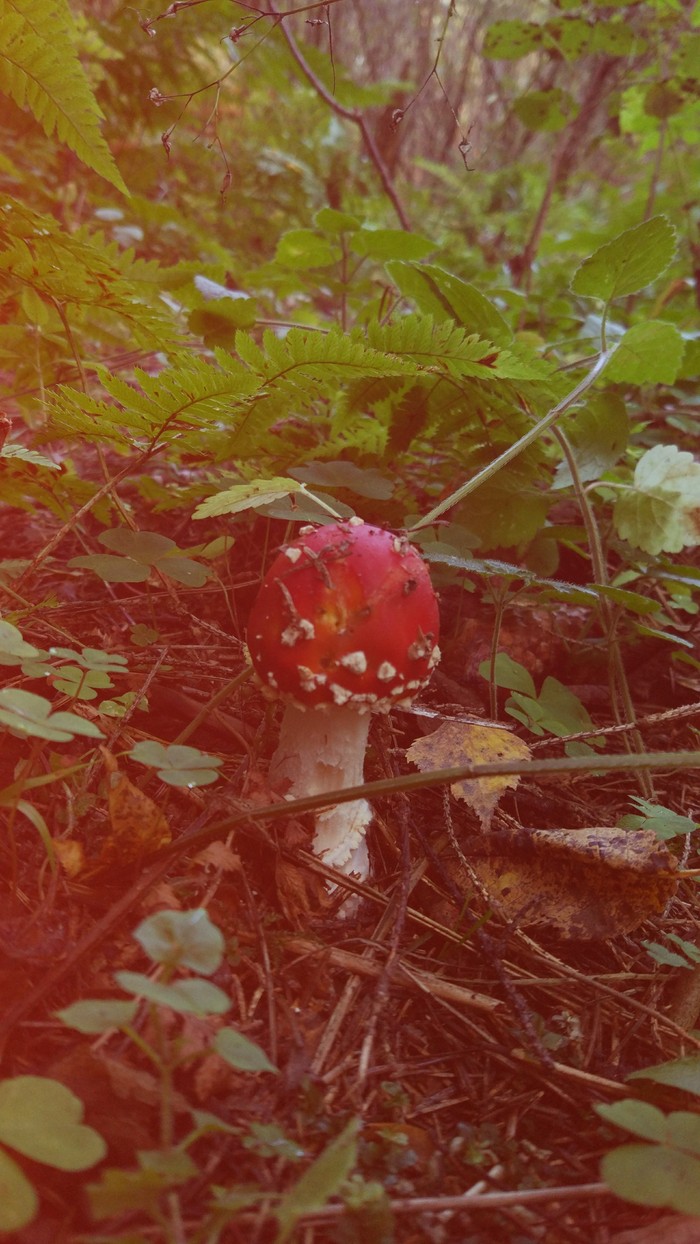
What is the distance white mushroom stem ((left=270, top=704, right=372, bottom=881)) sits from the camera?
1928 millimetres

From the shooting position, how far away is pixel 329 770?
1983 millimetres

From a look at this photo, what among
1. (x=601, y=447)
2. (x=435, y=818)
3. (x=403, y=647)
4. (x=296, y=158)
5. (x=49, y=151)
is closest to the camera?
(x=403, y=647)

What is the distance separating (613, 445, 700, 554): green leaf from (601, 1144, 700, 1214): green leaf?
157cm

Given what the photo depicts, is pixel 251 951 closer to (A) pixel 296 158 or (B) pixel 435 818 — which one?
(B) pixel 435 818

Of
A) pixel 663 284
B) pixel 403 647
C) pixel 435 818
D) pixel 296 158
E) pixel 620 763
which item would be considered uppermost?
pixel 296 158

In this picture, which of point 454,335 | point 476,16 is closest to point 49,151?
point 454,335

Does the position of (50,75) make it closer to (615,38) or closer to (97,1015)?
(97,1015)

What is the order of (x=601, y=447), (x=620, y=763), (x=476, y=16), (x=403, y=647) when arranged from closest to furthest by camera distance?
1. (x=620, y=763)
2. (x=403, y=647)
3. (x=601, y=447)
4. (x=476, y=16)

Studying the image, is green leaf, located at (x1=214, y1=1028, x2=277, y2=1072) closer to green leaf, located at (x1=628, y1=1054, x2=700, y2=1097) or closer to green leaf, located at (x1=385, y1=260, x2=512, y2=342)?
green leaf, located at (x1=628, y1=1054, x2=700, y2=1097)

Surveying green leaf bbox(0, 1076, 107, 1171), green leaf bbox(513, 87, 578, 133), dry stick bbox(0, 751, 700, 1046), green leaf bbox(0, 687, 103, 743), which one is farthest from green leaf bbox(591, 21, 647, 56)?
green leaf bbox(0, 1076, 107, 1171)

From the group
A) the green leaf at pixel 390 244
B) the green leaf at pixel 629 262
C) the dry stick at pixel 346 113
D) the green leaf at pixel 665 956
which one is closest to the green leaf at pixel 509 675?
the green leaf at pixel 665 956

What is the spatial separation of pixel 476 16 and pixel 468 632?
31.0ft

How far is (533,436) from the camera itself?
2.17 metres

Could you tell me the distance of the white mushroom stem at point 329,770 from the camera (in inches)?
75.9
